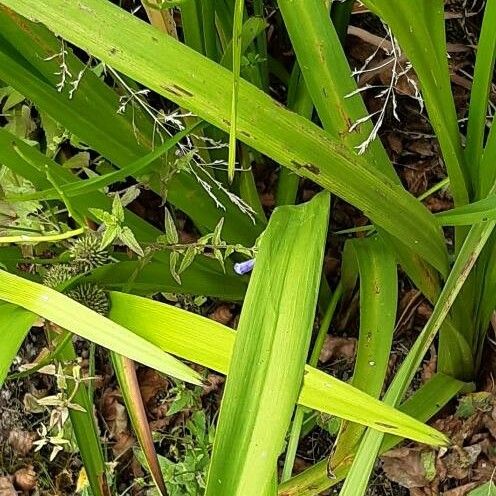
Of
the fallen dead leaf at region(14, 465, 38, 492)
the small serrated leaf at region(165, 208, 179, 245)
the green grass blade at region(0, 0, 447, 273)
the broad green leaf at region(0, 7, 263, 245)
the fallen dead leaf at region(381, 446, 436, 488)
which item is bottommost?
the fallen dead leaf at region(14, 465, 38, 492)

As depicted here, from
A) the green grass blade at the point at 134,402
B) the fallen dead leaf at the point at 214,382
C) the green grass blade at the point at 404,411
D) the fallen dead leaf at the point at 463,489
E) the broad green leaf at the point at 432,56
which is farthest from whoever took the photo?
the fallen dead leaf at the point at 214,382

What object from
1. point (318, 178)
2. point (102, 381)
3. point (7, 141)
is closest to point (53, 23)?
point (318, 178)

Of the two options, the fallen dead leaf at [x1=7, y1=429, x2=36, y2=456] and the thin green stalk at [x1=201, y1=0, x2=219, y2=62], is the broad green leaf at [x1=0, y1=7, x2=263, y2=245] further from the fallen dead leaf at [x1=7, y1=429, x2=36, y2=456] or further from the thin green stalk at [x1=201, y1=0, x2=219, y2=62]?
the fallen dead leaf at [x1=7, y1=429, x2=36, y2=456]

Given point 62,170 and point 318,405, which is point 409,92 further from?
point 318,405

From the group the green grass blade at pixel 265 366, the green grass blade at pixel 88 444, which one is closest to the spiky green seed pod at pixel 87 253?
the green grass blade at pixel 88 444

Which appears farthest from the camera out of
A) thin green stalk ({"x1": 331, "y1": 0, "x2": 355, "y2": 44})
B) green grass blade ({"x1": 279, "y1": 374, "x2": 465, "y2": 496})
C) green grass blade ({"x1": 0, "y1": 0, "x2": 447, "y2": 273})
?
thin green stalk ({"x1": 331, "y1": 0, "x2": 355, "y2": 44})

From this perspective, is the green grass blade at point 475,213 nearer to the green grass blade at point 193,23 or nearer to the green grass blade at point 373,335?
the green grass blade at point 373,335

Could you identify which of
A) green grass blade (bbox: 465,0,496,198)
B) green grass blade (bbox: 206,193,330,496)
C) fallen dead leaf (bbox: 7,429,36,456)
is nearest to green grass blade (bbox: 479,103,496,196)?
green grass blade (bbox: 465,0,496,198)
